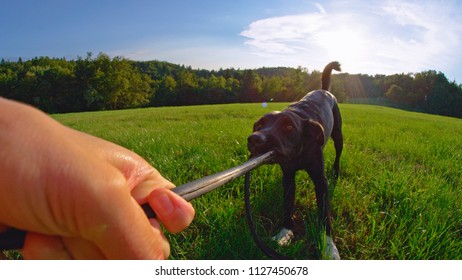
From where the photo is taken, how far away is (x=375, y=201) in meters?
2.76

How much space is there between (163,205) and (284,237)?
1.58 meters

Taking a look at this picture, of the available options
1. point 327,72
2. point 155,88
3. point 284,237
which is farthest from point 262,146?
point 155,88

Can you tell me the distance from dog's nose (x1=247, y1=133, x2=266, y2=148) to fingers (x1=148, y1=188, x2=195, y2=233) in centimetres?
91

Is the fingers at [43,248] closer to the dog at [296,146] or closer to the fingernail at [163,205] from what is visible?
the fingernail at [163,205]

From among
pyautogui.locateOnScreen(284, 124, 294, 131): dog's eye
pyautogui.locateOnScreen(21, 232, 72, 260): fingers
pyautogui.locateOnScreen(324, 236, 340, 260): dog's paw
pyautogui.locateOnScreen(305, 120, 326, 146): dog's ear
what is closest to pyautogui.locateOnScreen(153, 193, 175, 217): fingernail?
pyautogui.locateOnScreen(21, 232, 72, 260): fingers

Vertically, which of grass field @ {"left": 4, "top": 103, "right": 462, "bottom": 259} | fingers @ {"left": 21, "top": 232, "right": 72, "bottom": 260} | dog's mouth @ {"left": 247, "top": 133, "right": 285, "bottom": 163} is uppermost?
dog's mouth @ {"left": 247, "top": 133, "right": 285, "bottom": 163}

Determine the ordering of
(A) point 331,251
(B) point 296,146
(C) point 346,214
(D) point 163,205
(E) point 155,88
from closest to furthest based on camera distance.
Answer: (D) point 163,205
(A) point 331,251
(B) point 296,146
(C) point 346,214
(E) point 155,88

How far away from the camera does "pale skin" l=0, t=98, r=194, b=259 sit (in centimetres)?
59

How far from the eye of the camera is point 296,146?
2.08 m

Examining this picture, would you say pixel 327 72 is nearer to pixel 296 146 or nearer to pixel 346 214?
pixel 346 214

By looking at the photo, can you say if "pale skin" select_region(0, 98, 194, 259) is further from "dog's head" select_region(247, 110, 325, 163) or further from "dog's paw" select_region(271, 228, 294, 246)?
"dog's paw" select_region(271, 228, 294, 246)

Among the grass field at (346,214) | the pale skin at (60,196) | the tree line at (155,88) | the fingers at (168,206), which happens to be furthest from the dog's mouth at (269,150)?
the tree line at (155,88)

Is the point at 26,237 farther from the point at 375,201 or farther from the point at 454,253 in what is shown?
the point at 375,201
